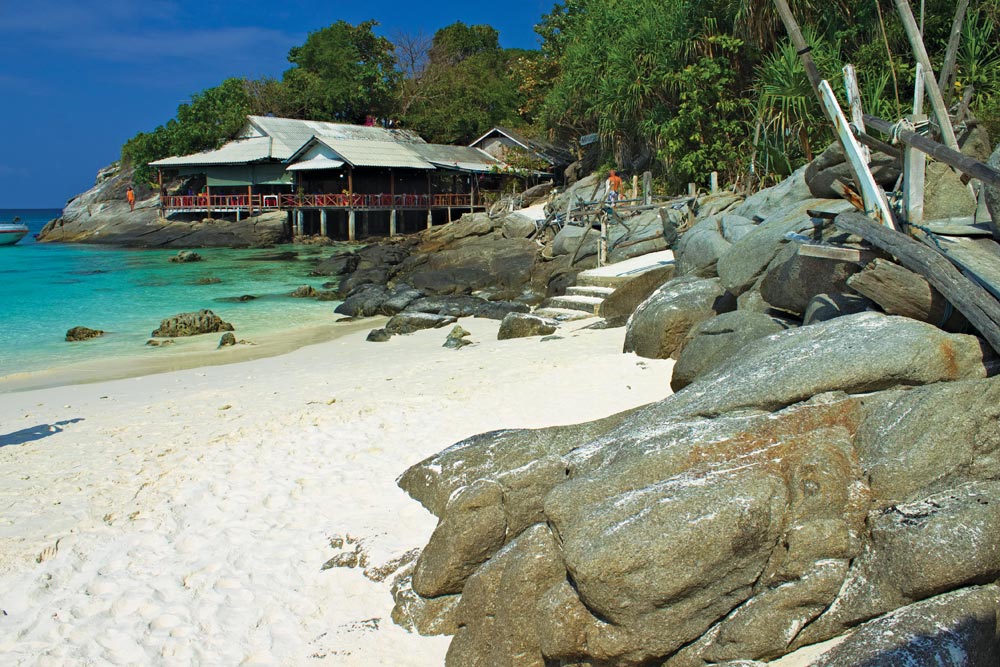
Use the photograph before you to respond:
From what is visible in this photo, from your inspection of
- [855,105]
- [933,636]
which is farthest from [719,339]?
[933,636]

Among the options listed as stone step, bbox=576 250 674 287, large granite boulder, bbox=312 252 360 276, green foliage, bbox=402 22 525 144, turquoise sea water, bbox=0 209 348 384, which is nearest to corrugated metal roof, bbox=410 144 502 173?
green foliage, bbox=402 22 525 144

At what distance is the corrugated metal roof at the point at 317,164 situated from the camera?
3857 centimetres

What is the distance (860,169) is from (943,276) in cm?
174

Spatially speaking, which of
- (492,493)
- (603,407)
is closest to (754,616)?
(492,493)

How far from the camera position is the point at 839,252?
20.3ft

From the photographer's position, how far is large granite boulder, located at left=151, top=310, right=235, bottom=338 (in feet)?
54.9

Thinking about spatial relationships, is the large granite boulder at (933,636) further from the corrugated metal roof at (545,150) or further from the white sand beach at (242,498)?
the corrugated metal roof at (545,150)

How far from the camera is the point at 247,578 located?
5336 millimetres

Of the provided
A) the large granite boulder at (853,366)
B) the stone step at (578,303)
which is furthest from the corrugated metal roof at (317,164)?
the large granite boulder at (853,366)

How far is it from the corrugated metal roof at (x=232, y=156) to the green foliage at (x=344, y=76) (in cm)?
631

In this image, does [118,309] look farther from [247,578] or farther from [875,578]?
[875,578]

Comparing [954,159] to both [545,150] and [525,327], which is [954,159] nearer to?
[525,327]

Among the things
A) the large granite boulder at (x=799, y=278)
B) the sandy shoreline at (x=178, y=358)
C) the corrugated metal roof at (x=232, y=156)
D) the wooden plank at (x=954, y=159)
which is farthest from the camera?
the corrugated metal roof at (x=232, y=156)

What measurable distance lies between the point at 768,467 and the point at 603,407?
142 inches
